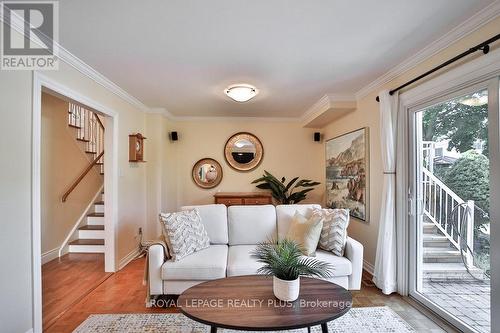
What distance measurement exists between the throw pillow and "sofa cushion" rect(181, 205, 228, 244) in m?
0.78

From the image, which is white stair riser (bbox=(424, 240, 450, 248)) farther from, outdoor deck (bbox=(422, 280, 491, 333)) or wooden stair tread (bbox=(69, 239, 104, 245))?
wooden stair tread (bbox=(69, 239, 104, 245))

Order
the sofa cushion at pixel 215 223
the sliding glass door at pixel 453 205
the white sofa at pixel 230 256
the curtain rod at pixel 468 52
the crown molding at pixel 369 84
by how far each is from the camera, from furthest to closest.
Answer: the sofa cushion at pixel 215 223 < the white sofa at pixel 230 256 < the sliding glass door at pixel 453 205 < the crown molding at pixel 369 84 < the curtain rod at pixel 468 52

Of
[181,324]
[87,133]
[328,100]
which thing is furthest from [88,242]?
[328,100]

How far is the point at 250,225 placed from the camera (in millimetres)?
3113

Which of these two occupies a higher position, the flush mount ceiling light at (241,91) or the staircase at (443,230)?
the flush mount ceiling light at (241,91)

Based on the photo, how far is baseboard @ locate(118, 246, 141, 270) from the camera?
3558mm

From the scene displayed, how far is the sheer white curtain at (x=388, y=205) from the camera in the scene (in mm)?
2717

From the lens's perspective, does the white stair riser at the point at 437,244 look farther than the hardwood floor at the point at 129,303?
Yes

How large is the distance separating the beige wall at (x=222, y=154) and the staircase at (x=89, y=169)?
1315 mm

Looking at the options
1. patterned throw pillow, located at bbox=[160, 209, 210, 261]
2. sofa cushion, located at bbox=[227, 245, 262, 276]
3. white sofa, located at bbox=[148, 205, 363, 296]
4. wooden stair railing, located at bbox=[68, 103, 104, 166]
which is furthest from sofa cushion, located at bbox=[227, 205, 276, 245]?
wooden stair railing, located at bbox=[68, 103, 104, 166]

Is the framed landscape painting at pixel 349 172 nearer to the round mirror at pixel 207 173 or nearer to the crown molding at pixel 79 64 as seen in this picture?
the round mirror at pixel 207 173

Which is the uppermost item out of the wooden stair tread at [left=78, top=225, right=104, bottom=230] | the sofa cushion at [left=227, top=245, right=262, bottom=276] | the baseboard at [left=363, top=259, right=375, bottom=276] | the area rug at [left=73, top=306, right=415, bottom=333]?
the sofa cushion at [left=227, top=245, right=262, bottom=276]

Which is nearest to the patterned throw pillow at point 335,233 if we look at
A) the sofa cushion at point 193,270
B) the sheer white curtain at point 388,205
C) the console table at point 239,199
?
the sheer white curtain at point 388,205

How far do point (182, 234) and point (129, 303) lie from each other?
87 cm
